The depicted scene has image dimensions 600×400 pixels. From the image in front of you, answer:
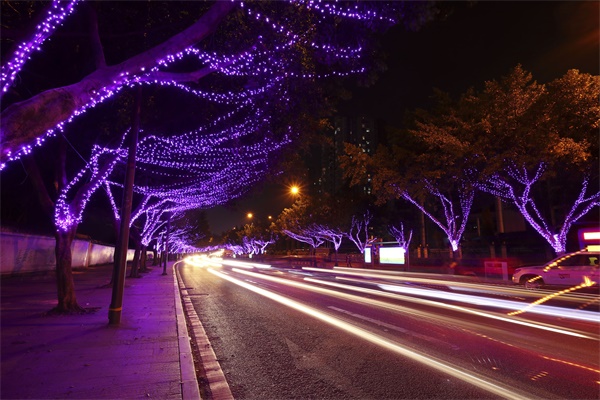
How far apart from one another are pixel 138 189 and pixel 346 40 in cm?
1401

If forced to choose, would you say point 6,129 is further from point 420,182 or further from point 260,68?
point 420,182

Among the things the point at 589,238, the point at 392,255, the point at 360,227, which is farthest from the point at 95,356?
the point at 360,227

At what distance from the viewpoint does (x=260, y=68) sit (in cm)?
866

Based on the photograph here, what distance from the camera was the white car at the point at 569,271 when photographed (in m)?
14.3

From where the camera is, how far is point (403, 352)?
243 inches

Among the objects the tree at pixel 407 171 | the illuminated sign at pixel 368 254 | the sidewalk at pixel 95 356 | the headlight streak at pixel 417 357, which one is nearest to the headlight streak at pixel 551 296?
the headlight streak at pixel 417 357

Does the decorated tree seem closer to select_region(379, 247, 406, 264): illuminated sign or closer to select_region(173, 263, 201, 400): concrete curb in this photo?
select_region(173, 263, 201, 400): concrete curb

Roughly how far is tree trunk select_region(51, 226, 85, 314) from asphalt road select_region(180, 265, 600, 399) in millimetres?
3276

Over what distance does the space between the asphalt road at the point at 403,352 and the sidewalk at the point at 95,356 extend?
0.78 metres

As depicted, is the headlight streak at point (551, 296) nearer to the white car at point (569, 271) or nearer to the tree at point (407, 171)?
the white car at point (569, 271)

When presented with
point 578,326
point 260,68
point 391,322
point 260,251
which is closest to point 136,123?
point 260,68

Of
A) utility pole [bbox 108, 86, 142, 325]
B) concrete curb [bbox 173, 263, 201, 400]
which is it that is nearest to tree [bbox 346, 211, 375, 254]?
utility pole [bbox 108, 86, 142, 325]

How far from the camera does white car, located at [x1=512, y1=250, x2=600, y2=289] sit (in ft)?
47.0

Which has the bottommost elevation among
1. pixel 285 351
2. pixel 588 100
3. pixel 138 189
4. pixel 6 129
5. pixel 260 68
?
pixel 285 351
